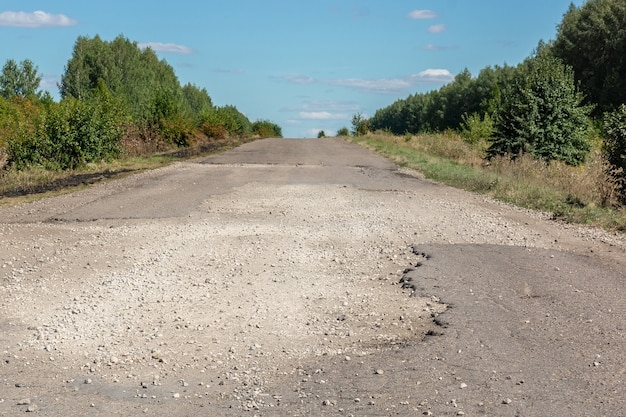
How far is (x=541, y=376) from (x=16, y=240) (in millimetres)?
7638

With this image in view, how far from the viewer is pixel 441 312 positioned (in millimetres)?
6461

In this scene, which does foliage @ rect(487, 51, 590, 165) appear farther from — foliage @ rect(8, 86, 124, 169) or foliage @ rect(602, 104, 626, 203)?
foliage @ rect(8, 86, 124, 169)

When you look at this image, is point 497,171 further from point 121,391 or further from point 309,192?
point 121,391

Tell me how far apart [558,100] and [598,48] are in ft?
102

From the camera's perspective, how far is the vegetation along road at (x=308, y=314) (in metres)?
4.62

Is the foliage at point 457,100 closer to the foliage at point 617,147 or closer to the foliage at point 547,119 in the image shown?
the foliage at point 547,119

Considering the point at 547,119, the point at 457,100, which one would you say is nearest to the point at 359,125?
the point at 457,100

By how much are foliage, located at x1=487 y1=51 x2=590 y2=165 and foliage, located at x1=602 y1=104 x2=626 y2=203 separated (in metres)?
7.22

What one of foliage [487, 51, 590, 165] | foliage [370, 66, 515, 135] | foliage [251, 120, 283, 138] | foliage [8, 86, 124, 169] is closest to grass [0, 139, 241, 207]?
foliage [8, 86, 124, 169]

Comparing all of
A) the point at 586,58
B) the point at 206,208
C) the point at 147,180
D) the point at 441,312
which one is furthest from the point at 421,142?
the point at 441,312

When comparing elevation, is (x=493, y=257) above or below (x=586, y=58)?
below

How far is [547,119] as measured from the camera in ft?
72.0

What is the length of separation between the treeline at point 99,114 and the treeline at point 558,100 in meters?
13.1

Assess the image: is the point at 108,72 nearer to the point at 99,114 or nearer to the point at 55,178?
the point at 99,114
